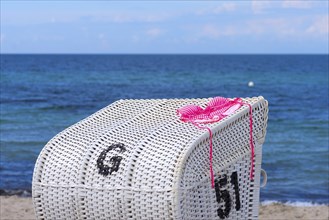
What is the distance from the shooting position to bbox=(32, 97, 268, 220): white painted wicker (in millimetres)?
3936

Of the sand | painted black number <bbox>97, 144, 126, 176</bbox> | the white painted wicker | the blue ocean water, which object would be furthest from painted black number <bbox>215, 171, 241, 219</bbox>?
the blue ocean water

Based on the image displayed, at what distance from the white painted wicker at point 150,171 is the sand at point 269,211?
2701mm

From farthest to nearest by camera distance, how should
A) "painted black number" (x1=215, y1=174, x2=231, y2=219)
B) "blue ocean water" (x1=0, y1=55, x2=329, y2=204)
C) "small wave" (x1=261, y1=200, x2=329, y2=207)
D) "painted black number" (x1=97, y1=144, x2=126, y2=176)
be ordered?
1. "blue ocean water" (x1=0, y1=55, x2=329, y2=204)
2. "small wave" (x1=261, y1=200, x2=329, y2=207)
3. "painted black number" (x1=215, y1=174, x2=231, y2=219)
4. "painted black number" (x1=97, y1=144, x2=126, y2=176)

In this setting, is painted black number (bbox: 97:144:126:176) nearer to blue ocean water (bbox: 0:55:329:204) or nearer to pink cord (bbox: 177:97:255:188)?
pink cord (bbox: 177:97:255:188)

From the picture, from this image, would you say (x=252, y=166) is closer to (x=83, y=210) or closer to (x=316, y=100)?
(x=83, y=210)

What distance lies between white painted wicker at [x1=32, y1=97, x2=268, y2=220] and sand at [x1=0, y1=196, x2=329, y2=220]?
2.70 meters

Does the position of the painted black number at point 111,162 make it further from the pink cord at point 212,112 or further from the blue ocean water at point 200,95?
the blue ocean water at point 200,95

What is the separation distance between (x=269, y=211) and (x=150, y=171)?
3.92 meters

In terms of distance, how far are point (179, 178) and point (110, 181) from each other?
18.7 inches

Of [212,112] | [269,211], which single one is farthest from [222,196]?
[269,211]

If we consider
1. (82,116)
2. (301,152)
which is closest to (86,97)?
(82,116)

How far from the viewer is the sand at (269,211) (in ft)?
23.5

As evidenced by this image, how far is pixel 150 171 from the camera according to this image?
3.97m

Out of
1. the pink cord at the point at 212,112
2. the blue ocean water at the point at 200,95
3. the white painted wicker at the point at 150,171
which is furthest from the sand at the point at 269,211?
the pink cord at the point at 212,112
